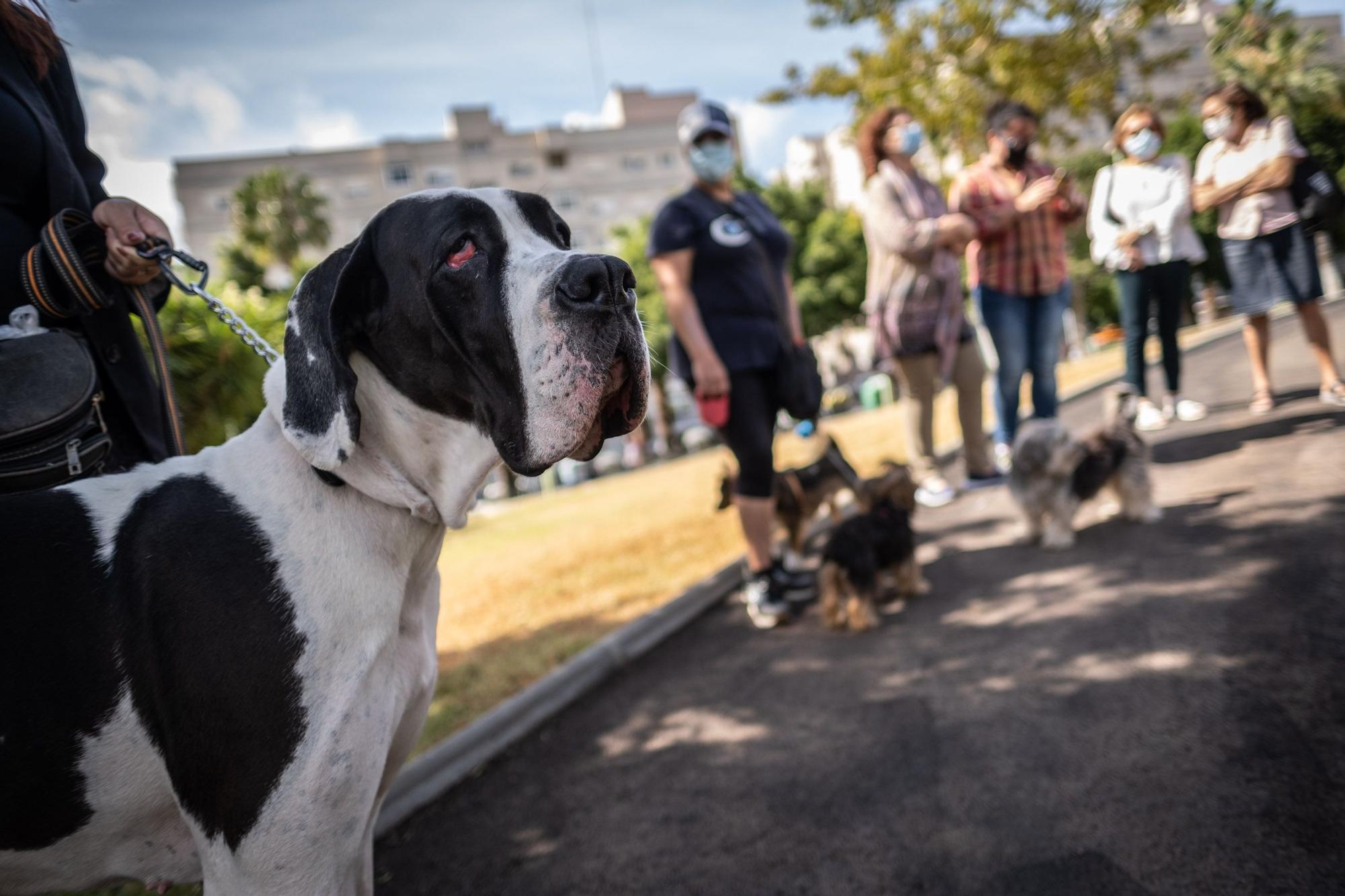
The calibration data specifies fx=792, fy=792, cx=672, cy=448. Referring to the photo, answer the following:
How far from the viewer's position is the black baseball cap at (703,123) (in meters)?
4.26

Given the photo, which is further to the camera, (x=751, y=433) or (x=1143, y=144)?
(x=1143, y=144)

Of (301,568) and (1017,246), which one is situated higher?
(1017,246)

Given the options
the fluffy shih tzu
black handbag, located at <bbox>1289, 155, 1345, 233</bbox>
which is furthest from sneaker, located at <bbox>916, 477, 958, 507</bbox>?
black handbag, located at <bbox>1289, 155, 1345, 233</bbox>

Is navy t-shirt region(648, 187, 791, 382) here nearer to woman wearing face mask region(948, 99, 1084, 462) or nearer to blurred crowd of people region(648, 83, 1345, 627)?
blurred crowd of people region(648, 83, 1345, 627)

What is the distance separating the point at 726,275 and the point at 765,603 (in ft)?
5.86

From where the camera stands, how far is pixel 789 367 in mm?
4211

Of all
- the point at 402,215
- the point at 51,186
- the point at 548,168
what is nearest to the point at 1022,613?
the point at 402,215

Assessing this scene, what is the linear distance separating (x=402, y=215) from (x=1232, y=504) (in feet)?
16.1

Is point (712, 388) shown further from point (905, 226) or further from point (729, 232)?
point (905, 226)

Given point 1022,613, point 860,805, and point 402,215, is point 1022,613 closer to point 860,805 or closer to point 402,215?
point 860,805

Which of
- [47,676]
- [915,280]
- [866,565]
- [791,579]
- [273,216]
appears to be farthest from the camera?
[273,216]

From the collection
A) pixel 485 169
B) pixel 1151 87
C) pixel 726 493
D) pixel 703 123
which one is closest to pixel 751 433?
pixel 726 493

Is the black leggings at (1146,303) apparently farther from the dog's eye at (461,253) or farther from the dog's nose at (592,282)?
the dog's eye at (461,253)

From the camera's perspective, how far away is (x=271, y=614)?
4.80 feet
